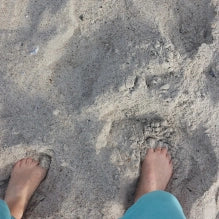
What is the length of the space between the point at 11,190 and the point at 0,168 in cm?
13

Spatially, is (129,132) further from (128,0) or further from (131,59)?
(128,0)

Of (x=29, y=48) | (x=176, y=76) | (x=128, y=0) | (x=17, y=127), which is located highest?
(x=128, y=0)

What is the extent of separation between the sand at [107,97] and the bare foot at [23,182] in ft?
0.13

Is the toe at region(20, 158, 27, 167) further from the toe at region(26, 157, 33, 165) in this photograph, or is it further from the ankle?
the ankle

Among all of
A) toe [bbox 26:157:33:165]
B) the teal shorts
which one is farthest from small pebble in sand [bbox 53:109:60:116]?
the teal shorts

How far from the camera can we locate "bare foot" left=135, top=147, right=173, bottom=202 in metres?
1.71

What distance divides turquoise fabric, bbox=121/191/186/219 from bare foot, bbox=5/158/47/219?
513mm

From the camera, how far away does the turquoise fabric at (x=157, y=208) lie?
55.9 inches

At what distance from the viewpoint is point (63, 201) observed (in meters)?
1.60

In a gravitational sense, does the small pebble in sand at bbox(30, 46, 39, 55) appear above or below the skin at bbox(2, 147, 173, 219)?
above

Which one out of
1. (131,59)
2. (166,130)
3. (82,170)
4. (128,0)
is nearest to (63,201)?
(82,170)

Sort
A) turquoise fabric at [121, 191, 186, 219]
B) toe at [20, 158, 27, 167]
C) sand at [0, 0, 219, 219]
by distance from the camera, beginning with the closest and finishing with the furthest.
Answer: turquoise fabric at [121, 191, 186, 219] < sand at [0, 0, 219, 219] < toe at [20, 158, 27, 167]

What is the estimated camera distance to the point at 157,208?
1453mm

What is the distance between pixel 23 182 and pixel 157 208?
722mm
